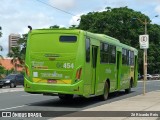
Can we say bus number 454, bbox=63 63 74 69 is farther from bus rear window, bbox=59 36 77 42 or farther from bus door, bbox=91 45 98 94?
bus door, bbox=91 45 98 94

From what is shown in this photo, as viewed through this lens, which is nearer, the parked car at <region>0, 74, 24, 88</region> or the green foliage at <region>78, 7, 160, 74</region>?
the parked car at <region>0, 74, 24, 88</region>

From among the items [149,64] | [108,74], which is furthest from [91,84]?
[149,64]

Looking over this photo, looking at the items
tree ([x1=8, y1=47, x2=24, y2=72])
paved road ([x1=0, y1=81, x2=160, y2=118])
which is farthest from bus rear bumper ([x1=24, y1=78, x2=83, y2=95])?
tree ([x1=8, y1=47, x2=24, y2=72])

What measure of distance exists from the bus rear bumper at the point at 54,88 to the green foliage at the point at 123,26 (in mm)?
59774

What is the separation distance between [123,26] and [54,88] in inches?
2483

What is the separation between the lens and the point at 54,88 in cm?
1803

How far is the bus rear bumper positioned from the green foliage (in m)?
59.8

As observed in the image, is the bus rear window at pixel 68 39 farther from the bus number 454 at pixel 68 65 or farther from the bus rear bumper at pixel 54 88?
the bus rear bumper at pixel 54 88

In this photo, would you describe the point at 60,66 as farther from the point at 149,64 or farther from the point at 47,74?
the point at 149,64

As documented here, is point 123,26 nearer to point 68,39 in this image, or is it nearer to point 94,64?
point 94,64

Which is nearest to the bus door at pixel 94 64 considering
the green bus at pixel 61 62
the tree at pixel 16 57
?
the green bus at pixel 61 62

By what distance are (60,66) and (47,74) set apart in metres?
0.64

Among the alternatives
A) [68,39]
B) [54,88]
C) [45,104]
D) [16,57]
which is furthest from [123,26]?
[54,88]

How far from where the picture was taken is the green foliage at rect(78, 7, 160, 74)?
260 feet
